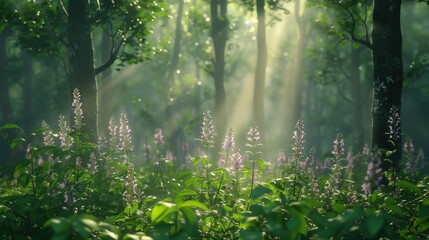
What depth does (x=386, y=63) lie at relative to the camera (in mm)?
8156

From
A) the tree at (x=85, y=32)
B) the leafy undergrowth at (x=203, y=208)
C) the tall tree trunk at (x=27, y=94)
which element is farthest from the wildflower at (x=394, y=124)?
the tall tree trunk at (x=27, y=94)

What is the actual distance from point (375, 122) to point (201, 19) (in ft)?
45.5

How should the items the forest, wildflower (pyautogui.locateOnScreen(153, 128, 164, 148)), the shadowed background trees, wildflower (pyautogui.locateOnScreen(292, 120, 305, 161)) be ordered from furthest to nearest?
the shadowed background trees < wildflower (pyautogui.locateOnScreen(153, 128, 164, 148)) < wildflower (pyautogui.locateOnScreen(292, 120, 305, 161)) < the forest

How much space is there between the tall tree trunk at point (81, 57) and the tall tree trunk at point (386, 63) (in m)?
6.62

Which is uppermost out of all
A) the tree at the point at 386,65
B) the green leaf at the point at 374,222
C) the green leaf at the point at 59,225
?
the tree at the point at 386,65

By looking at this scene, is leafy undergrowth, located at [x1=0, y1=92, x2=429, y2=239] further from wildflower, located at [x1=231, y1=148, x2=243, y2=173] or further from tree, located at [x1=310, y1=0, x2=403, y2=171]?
tree, located at [x1=310, y1=0, x2=403, y2=171]

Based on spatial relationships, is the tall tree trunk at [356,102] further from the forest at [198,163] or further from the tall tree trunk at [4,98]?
the tall tree trunk at [4,98]

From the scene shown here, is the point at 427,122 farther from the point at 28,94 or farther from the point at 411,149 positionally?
the point at 28,94

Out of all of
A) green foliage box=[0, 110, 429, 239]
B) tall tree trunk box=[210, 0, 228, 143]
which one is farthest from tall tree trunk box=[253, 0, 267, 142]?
green foliage box=[0, 110, 429, 239]

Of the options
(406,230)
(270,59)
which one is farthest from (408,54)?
(406,230)

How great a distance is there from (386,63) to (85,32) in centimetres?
710

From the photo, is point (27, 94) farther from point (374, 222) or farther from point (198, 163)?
point (374, 222)

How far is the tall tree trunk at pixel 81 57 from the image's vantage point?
10.2 metres

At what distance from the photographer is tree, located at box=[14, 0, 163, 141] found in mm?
10273
